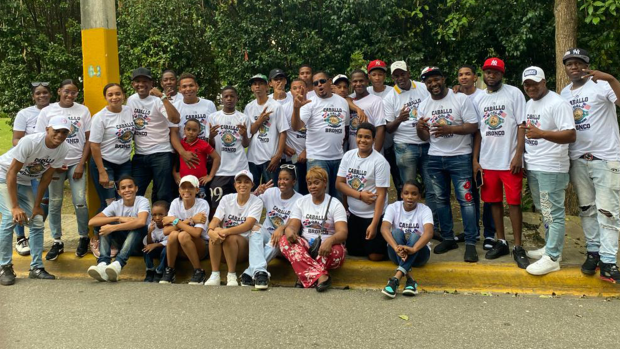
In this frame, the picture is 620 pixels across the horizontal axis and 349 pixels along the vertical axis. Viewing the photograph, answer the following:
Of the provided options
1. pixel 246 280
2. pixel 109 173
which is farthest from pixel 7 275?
pixel 246 280

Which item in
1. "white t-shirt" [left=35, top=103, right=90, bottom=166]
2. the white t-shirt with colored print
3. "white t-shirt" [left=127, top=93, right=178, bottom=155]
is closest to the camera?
"white t-shirt" [left=35, top=103, right=90, bottom=166]

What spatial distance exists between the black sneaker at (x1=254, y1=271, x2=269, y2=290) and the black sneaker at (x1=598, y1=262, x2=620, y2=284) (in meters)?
3.10

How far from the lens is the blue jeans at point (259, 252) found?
5418 mm

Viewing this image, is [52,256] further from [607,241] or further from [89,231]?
[607,241]

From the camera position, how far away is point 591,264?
17.1 ft

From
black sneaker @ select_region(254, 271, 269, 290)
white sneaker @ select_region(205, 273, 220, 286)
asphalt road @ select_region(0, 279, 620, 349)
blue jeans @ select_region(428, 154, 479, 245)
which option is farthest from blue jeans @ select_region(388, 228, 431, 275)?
white sneaker @ select_region(205, 273, 220, 286)

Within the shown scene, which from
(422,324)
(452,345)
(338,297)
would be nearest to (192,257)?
(338,297)

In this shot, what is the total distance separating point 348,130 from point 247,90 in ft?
9.61

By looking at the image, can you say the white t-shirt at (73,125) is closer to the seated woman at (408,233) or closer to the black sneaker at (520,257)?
the seated woman at (408,233)

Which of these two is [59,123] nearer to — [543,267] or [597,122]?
[543,267]

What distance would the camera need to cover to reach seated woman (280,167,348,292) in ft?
17.3

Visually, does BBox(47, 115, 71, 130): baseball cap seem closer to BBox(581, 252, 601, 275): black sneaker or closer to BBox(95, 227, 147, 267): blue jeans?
BBox(95, 227, 147, 267): blue jeans

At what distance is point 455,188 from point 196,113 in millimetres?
3053

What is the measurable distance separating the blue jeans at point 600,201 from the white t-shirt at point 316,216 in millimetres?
2250
